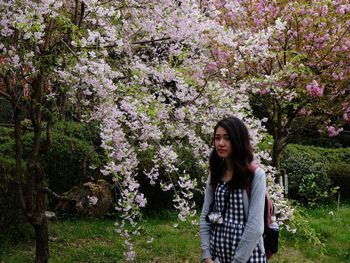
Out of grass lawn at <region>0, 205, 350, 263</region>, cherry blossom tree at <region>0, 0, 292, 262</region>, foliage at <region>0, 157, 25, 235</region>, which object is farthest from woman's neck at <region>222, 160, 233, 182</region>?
foliage at <region>0, 157, 25, 235</region>

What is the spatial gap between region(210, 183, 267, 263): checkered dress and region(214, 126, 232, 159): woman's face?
0.61 feet

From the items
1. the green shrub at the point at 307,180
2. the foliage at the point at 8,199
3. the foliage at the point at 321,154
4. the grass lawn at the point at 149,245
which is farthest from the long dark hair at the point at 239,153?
the foliage at the point at 321,154

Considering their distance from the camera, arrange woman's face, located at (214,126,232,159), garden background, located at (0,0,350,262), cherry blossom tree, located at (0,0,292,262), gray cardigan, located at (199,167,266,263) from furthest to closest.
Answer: garden background, located at (0,0,350,262), cherry blossom tree, located at (0,0,292,262), woman's face, located at (214,126,232,159), gray cardigan, located at (199,167,266,263)

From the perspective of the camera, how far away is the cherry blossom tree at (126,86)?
3.37m

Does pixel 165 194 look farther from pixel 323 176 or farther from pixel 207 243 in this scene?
pixel 207 243

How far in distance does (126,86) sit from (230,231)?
1.67m

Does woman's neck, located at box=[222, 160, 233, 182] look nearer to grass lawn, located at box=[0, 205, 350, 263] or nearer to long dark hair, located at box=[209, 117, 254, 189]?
long dark hair, located at box=[209, 117, 254, 189]

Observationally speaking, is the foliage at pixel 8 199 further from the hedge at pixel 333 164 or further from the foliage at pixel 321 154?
the foliage at pixel 321 154

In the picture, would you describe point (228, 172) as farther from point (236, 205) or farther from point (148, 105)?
point (148, 105)

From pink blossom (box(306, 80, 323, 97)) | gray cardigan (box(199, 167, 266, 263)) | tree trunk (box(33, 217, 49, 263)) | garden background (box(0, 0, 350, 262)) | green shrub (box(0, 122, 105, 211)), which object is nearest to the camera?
gray cardigan (box(199, 167, 266, 263))

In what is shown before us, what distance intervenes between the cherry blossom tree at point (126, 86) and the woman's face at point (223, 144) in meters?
1.04

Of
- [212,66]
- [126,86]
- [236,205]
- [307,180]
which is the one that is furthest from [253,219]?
[307,180]

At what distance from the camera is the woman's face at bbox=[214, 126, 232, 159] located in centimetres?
250

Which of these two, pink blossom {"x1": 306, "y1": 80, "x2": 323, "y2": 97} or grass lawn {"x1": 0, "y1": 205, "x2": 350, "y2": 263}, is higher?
pink blossom {"x1": 306, "y1": 80, "x2": 323, "y2": 97}
